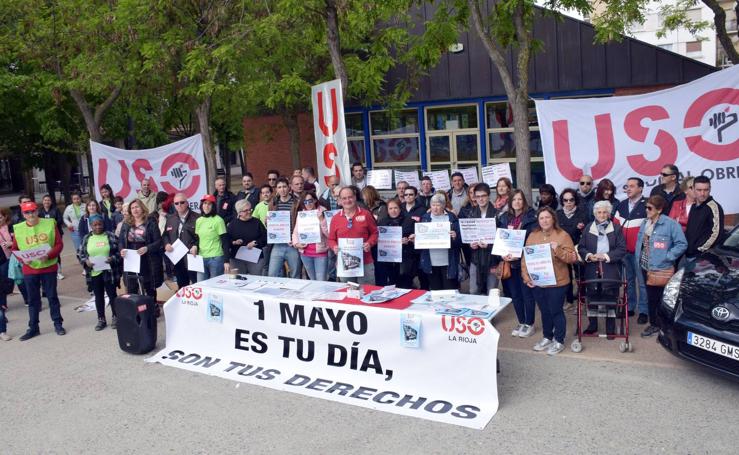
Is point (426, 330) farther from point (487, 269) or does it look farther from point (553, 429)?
point (487, 269)

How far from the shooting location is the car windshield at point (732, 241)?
7179mm

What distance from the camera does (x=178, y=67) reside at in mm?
12898

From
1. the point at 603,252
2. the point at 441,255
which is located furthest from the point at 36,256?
the point at 603,252

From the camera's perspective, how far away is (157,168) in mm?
12469

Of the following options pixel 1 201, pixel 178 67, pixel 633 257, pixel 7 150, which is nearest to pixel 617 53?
pixel 633 257

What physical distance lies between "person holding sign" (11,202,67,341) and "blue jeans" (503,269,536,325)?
6.12 meters

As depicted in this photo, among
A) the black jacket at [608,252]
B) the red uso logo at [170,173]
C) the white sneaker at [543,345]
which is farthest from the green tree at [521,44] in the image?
the red uso logo at [170,173]

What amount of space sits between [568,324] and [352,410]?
3533 mm

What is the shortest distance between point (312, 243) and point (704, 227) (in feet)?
15.9

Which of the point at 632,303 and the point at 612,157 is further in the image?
the point at 612,157

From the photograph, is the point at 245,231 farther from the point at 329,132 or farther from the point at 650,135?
the point at 650,135

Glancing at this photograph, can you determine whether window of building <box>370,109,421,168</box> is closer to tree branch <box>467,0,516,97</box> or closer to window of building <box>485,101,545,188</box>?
window of building <box>485,101,545,188</box>

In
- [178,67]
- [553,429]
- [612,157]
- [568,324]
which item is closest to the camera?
[553,429]

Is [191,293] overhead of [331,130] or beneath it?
beneath
